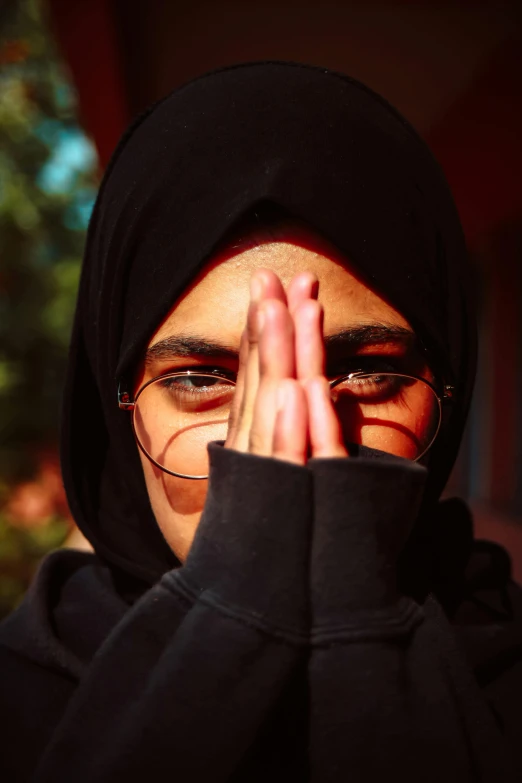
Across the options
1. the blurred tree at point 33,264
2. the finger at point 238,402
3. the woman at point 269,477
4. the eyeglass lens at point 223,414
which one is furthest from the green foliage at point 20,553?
the finger at point 238,402

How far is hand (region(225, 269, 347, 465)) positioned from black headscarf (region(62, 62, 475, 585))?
0.80ft

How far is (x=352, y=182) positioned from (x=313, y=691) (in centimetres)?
97

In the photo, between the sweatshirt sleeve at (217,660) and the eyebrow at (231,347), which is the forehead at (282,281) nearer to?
the eyebrow at (231,347)

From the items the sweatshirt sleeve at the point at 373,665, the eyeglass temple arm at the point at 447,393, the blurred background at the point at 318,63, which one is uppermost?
the blurred background at the point at 318,63

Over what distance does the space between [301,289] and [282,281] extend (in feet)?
0.25

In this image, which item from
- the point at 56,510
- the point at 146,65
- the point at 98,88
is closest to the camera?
the point at 98,88

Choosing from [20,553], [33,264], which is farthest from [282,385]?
[33,264]

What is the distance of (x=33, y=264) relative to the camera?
12.5m

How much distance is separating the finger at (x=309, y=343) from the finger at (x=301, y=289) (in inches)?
2.2

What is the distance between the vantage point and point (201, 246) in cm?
118

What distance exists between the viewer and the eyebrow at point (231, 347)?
1.13 metres

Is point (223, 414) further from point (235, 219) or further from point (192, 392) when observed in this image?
point (235, 219)

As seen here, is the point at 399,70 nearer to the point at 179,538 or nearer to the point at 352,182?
the point at 352,182

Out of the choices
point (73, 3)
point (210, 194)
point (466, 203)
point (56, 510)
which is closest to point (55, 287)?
point (56, 510)
